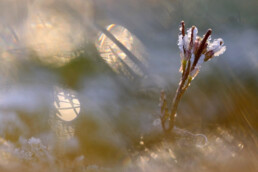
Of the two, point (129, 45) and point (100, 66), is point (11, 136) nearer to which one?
point (100, 66)

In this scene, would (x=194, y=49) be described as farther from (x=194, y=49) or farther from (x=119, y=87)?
(x=119, y=87)

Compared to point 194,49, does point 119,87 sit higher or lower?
lower

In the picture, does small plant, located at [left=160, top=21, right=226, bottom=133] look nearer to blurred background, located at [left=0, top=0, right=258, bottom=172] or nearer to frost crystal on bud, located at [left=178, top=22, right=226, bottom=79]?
A: frost crystal on bud, located at [left=178, top=22, right=226, bottom=79]

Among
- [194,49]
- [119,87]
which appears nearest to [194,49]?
[194,49]

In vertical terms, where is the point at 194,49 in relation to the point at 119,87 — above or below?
above

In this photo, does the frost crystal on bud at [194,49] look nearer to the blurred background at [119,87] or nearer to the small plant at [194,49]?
the small plant at [194,49]

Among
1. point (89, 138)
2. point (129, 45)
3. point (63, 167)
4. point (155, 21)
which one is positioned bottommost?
point (63, 167)

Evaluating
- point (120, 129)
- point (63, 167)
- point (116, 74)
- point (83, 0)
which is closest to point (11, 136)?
point (63, 167)

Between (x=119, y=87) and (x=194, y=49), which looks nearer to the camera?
(x=194, y=49)
